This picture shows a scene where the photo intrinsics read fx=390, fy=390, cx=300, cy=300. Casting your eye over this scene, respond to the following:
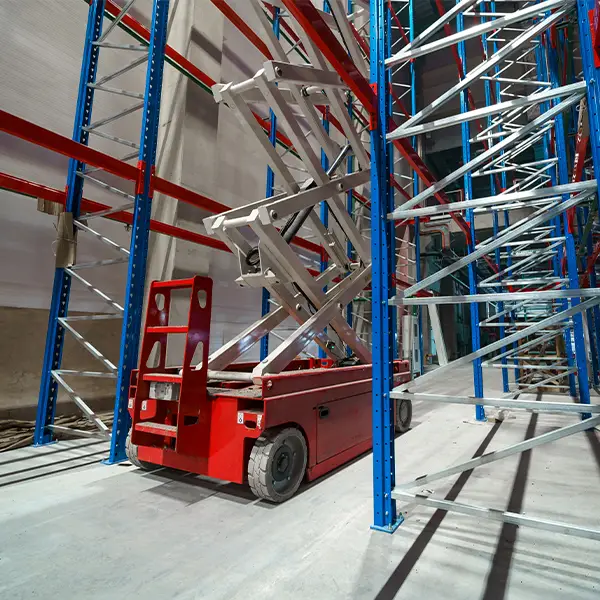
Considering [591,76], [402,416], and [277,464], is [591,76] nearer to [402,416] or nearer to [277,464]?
[277,464]

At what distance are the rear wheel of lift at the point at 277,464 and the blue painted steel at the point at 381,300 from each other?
754mm

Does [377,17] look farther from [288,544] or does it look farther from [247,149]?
[247,149]

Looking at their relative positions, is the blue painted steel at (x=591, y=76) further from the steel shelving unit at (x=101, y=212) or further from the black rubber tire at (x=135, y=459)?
the black rubber tire at (x=135, y=459)

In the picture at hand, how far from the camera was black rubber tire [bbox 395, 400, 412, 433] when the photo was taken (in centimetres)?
523

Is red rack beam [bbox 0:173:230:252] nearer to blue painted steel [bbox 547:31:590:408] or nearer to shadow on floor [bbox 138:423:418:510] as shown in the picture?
shadow on floor [bbox 138:423:418:510]

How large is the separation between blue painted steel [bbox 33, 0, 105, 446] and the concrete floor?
59 centimetres

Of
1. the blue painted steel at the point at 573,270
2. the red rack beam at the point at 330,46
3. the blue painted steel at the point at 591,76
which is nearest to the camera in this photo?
the blue painted steel at the point at 591,76

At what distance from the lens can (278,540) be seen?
2.42 meters

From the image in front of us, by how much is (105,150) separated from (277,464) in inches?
211

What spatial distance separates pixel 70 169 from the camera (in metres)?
4.63

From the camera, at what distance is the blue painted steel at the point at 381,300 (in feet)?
8.68

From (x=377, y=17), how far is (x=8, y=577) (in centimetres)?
427

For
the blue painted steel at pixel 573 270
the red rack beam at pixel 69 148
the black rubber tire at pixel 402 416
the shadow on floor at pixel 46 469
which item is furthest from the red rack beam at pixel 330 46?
the shadow on floor at pixel 46 469

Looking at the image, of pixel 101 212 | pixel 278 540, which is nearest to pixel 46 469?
pixel 278 540
